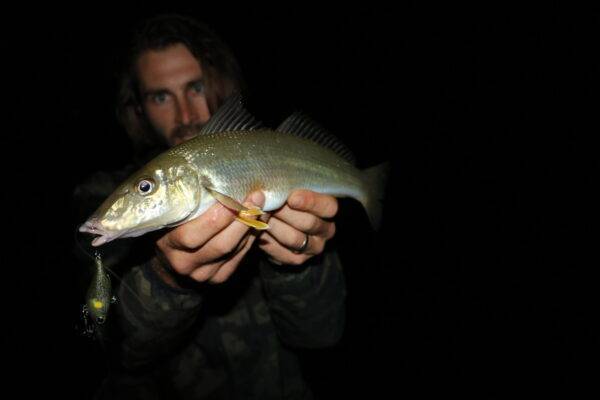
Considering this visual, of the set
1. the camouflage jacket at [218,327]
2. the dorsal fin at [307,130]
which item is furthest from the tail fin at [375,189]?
the camouflage jacket at [218,327]

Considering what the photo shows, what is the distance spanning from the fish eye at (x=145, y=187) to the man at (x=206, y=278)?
0.23 m

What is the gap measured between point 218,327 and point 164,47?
2730 millimetres

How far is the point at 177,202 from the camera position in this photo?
5.01 feet

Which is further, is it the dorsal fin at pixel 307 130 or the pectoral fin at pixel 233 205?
the dorsal fin at pixel 307 130

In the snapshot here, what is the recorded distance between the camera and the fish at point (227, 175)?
1.46 meters

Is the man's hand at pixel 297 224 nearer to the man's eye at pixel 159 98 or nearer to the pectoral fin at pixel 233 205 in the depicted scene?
the pectoral fin at pixel 233 205

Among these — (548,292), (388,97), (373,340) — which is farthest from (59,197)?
(548,292)

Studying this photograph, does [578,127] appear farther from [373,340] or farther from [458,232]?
[373,340]

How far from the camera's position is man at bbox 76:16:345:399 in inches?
74.3

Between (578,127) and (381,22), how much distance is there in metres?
8.71

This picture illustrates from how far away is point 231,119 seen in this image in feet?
5.95

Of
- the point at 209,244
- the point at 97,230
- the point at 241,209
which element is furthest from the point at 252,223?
the point at 97,230

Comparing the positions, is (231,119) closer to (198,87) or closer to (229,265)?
(229,265)

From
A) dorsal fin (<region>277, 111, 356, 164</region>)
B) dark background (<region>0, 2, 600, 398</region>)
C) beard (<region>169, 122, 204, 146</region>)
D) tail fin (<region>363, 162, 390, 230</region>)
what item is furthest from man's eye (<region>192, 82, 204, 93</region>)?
dark background (<region>0, 2, 600, 398</region>)
